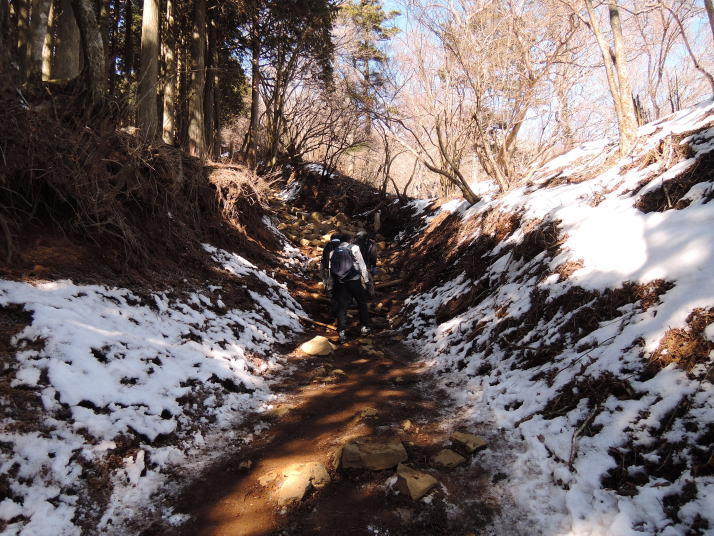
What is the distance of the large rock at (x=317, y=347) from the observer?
19.2 feet

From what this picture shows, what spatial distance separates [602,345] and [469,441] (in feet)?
4.51

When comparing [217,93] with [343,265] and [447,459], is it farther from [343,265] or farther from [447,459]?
[447,459]

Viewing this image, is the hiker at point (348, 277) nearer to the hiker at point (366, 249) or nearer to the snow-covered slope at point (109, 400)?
the hiker at point (366, 249)

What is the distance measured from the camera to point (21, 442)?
2408 mm

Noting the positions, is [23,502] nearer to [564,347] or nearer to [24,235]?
[24,235]

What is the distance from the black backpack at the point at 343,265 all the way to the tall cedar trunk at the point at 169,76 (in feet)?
17.4

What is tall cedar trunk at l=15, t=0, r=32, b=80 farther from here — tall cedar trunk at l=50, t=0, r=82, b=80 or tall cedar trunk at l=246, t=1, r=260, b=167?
tall cedar trunk at l=246, t=1, r=260, b=167

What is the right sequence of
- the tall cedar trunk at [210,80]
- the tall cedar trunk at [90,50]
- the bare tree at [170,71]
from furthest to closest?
the tall cedar trunk at [210,80], the bare tree at [170,71], the tall cedar trunk at [90,50]

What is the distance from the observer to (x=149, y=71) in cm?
758

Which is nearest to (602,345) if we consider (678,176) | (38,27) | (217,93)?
(678,176)

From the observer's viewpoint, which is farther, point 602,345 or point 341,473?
point 602,345

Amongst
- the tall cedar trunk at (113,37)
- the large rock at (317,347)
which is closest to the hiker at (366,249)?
the large rock at (317,347)

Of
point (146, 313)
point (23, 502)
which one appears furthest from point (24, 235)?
point (23, 502)

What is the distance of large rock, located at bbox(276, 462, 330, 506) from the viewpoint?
2.59 m
